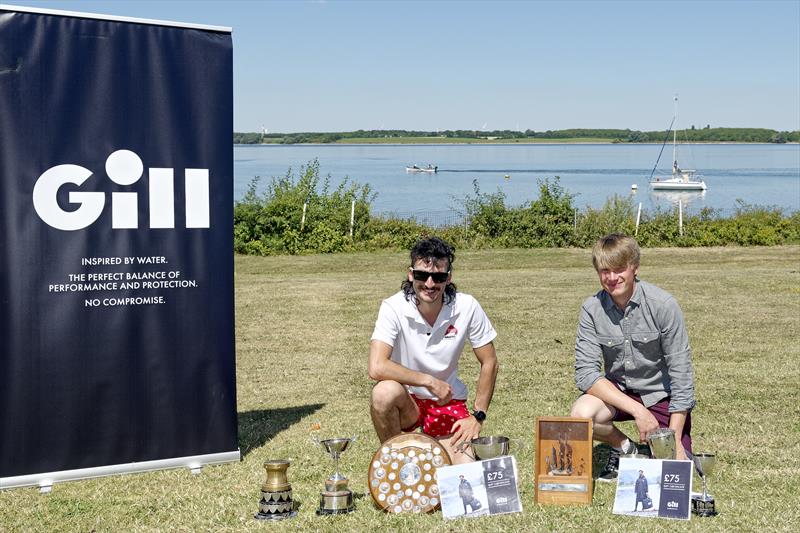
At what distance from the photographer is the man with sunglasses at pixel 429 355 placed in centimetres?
512

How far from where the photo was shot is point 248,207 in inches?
904

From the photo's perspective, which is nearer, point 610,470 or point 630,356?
point 630,356

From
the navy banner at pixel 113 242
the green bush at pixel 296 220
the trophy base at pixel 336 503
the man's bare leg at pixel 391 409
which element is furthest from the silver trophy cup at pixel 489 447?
the green bush at pixel 296 220

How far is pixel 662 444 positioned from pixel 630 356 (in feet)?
2.13

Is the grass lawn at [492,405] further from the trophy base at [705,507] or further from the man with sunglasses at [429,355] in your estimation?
the man with sunglasses at [429,355]

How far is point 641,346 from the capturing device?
519 centimetres

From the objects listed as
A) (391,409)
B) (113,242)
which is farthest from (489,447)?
(113,242)

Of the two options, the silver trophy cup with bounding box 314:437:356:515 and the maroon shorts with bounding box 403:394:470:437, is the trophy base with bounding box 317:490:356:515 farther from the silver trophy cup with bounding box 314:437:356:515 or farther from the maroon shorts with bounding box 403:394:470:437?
the maroon shorts with bounding box 403:394:470:437

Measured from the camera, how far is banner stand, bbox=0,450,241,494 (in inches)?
217

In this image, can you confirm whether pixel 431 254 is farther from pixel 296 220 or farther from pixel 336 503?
pixel 296 220

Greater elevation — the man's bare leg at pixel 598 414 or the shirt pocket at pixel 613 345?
the shirt pocket at pixel 613 345

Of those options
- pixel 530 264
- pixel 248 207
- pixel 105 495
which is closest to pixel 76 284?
pixel 105 495

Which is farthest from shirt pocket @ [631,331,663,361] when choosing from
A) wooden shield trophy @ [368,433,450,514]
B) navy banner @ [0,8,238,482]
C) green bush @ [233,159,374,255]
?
green bush @ [233,159,374,255]

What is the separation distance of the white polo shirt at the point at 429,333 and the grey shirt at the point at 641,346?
531 millimetres
